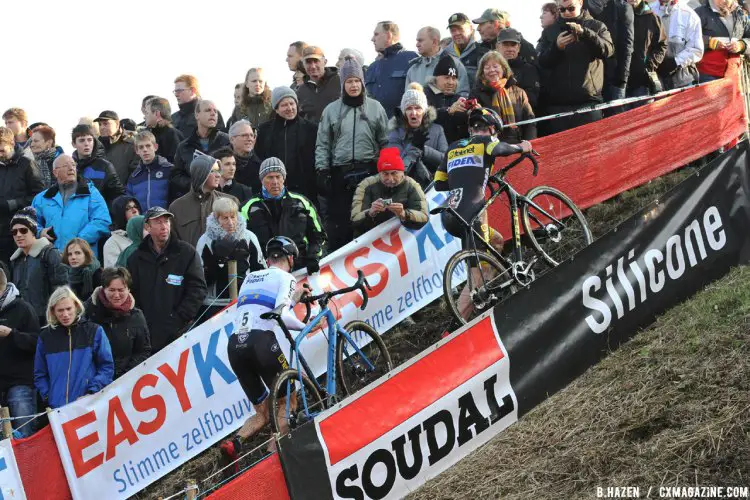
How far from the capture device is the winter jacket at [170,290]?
11.7 meters

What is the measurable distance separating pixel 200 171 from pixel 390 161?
2039 mm

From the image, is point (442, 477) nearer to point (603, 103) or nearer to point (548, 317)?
point (548, 317)

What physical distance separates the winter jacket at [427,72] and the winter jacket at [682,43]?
288cm

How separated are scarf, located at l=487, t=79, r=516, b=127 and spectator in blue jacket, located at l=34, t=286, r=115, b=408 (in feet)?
16.4

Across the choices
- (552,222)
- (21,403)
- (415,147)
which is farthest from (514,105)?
(21,403)

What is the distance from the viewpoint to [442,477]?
9977 mm

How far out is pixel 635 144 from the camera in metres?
14.2

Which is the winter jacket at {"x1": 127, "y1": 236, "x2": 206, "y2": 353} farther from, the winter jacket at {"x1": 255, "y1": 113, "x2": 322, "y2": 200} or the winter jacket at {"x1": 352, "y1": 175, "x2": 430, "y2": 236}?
the winter jacket at {"x1": 255, "y1": 113, "x2": 322, "y2": 200}

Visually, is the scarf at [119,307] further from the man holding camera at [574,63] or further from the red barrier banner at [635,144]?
the man holding camera at [574,63]

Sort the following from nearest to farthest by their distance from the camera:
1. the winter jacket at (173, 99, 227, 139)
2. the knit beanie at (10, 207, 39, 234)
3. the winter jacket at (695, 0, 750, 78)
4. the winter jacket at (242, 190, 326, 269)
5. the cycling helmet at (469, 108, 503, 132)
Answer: the cycling helmet at (469, 108, 503, 132) < the winter jacket at (242, 190, 326, 269) < the knit beanie at (10, 207, 39, 234) < the winter jacket at (173, 99, 227, 139) < the winter jacket at (695, 0, 750, 78)

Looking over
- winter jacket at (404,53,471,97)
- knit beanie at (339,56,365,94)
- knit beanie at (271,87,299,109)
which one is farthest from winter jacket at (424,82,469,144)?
knit beanie at (271,87,299,109)

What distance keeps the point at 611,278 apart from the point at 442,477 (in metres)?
2.32

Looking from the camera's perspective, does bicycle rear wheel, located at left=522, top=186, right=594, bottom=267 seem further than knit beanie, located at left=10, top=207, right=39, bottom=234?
No

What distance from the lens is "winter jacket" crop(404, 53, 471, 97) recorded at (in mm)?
13914
